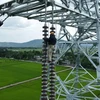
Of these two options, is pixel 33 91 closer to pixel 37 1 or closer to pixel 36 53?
pixel 37 1

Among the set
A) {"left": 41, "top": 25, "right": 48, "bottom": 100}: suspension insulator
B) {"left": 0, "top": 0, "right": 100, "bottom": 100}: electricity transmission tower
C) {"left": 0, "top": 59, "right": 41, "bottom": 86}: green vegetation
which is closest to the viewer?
{"left": 41, "top": 25, "right": 48, "bottom": 100}: suspension insulator

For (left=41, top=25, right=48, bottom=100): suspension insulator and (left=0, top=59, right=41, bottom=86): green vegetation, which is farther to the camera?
(left=0, top=59, right=41, bottom=86): green vegetation

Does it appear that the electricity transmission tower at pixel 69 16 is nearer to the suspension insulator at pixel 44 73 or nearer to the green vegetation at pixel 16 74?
the suspension insulator at pixel 44 73

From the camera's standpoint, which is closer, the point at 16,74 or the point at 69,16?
the point at 69,16

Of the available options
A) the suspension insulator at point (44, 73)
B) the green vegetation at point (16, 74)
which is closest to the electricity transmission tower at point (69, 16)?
the suspension insulator at point (44, 73)

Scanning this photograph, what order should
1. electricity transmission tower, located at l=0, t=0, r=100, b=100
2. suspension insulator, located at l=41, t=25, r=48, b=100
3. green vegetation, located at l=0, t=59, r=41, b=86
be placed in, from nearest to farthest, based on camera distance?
suspension insulator, located at l=41, t=25, r=48, b=100 → electricity transmission tower, located at l=0, t=0, r=100, b=100 → green vegetation, located at l=0, t=59, r=41, b=86

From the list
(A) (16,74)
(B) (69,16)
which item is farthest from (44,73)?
(A) (16,74)

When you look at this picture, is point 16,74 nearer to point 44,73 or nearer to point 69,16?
point 69,16

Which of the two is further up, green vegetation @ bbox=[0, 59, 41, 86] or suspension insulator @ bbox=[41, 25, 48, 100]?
suspension insulator @ bbox=[41, 25, 48, 100]

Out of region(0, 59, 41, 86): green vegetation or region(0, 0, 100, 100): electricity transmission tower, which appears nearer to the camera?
region(0, 0, 100, 100): electricity transmission tower

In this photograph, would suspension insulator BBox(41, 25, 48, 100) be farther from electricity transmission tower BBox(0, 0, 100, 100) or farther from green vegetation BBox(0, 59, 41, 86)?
green vegetation BBox(0, 59, 41, 86)

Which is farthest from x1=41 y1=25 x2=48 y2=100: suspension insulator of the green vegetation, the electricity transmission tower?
the green vegetation
